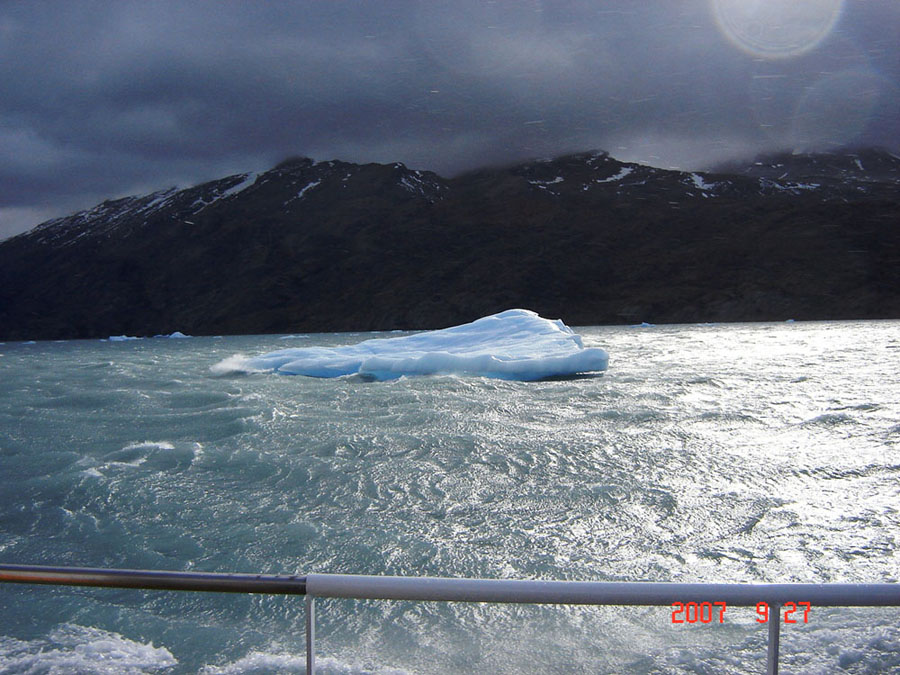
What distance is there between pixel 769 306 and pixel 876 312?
856 cm

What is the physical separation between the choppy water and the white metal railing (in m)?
1.73

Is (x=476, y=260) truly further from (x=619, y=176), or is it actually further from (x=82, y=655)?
(x=82, y=655)

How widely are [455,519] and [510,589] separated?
348cm

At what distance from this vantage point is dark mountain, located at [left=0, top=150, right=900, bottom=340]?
2413 inches

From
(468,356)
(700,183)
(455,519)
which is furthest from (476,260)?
(455,519)

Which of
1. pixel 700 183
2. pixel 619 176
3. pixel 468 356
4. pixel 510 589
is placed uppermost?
pixel 619 176

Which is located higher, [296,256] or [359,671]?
[296,256]

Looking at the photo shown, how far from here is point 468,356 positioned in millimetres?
13203

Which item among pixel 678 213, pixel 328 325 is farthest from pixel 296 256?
pixel 678 213

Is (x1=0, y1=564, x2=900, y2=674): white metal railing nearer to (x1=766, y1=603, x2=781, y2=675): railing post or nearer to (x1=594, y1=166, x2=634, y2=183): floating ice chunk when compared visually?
(x1=766, y1=603, x2=781, y2=675): railing post

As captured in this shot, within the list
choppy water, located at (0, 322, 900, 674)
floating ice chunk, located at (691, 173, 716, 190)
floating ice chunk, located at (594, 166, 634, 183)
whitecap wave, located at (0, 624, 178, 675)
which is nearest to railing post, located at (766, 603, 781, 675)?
choppy water, located at (0, 322, 900, 674)

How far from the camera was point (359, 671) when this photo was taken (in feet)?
8.51

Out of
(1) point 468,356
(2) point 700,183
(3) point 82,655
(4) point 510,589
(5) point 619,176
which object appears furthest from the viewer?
(5) point 619,176

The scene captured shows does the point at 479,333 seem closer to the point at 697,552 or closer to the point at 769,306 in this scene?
the point at 697,552
